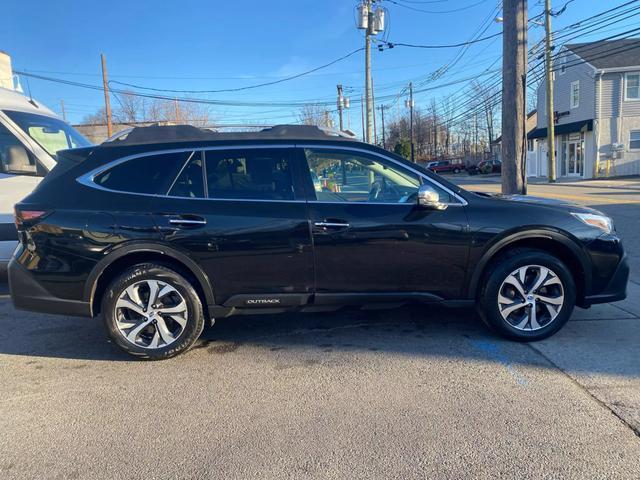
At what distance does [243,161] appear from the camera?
398 cm

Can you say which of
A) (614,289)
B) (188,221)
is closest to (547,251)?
(614,289)

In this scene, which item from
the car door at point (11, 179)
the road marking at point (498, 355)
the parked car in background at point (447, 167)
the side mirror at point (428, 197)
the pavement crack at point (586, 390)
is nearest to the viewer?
the pavement crack at point (586, 390)

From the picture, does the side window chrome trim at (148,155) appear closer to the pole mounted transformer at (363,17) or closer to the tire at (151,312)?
the tire at (151,312)

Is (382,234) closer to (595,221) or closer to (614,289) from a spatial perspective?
(595,221)

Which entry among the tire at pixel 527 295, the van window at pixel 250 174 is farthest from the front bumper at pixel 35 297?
the tire at pixel 527 295

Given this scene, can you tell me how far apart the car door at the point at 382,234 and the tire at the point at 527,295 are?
11.8 inches

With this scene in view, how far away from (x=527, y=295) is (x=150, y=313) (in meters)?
3.16

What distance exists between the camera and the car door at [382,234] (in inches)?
151

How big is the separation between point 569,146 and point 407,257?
34064mm

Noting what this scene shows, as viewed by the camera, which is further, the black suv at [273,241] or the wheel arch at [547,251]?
the wheel arch at [547,251]

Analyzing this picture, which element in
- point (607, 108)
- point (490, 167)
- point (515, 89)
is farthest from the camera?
point (490, 167)

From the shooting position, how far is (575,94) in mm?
32031

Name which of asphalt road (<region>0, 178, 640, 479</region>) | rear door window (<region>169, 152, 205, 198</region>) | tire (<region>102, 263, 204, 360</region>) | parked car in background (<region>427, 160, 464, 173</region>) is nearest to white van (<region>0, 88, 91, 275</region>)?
asphalt road (<region>0, 178, 640, 479</region>)

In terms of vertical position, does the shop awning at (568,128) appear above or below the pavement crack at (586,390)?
above
